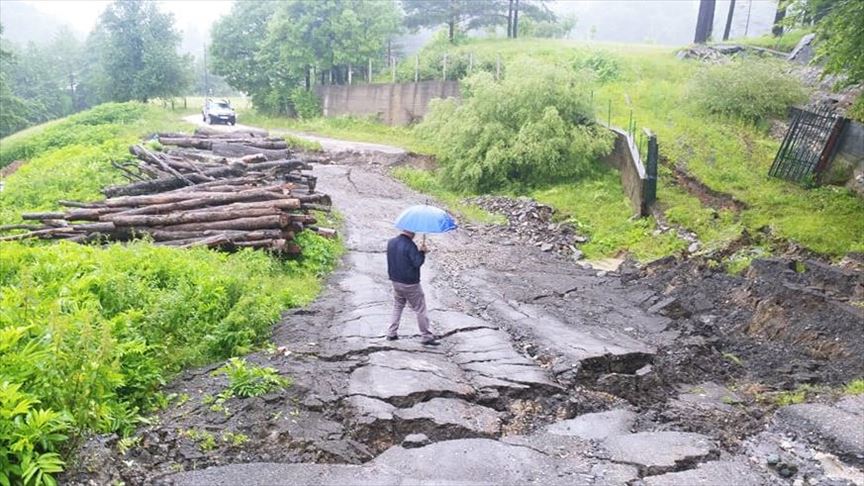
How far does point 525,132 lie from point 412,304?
13.0 metres

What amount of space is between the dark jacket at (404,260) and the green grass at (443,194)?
10.2 metres

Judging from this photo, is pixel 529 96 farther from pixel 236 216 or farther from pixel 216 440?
pixel 216 440

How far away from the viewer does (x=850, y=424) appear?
20.0ft

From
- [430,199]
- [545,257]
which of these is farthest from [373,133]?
[545,257]

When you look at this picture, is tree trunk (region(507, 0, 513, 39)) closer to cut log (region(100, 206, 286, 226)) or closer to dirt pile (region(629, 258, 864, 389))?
dirt pile (region(629, 258, 864, 389))

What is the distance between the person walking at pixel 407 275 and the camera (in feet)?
26.0

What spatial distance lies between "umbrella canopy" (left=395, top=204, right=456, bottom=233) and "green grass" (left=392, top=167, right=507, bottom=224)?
10305 millimetres

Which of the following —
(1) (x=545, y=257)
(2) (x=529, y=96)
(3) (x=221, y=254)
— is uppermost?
(2) (x=529, y=96)

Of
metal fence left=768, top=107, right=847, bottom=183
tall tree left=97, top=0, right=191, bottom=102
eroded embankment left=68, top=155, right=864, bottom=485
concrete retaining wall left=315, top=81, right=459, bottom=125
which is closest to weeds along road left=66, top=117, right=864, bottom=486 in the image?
eroded embankment left=68, top=155, right=864, bottom=485

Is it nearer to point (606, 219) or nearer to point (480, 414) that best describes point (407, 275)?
point (480, 414)

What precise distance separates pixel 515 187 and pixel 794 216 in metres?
8.61

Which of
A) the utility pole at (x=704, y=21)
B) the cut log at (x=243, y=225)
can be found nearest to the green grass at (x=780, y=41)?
the utility pole at (x=704, y=21)

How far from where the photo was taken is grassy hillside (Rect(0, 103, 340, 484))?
4.86 m

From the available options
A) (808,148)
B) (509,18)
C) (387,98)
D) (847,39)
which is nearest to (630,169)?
(808,148)
